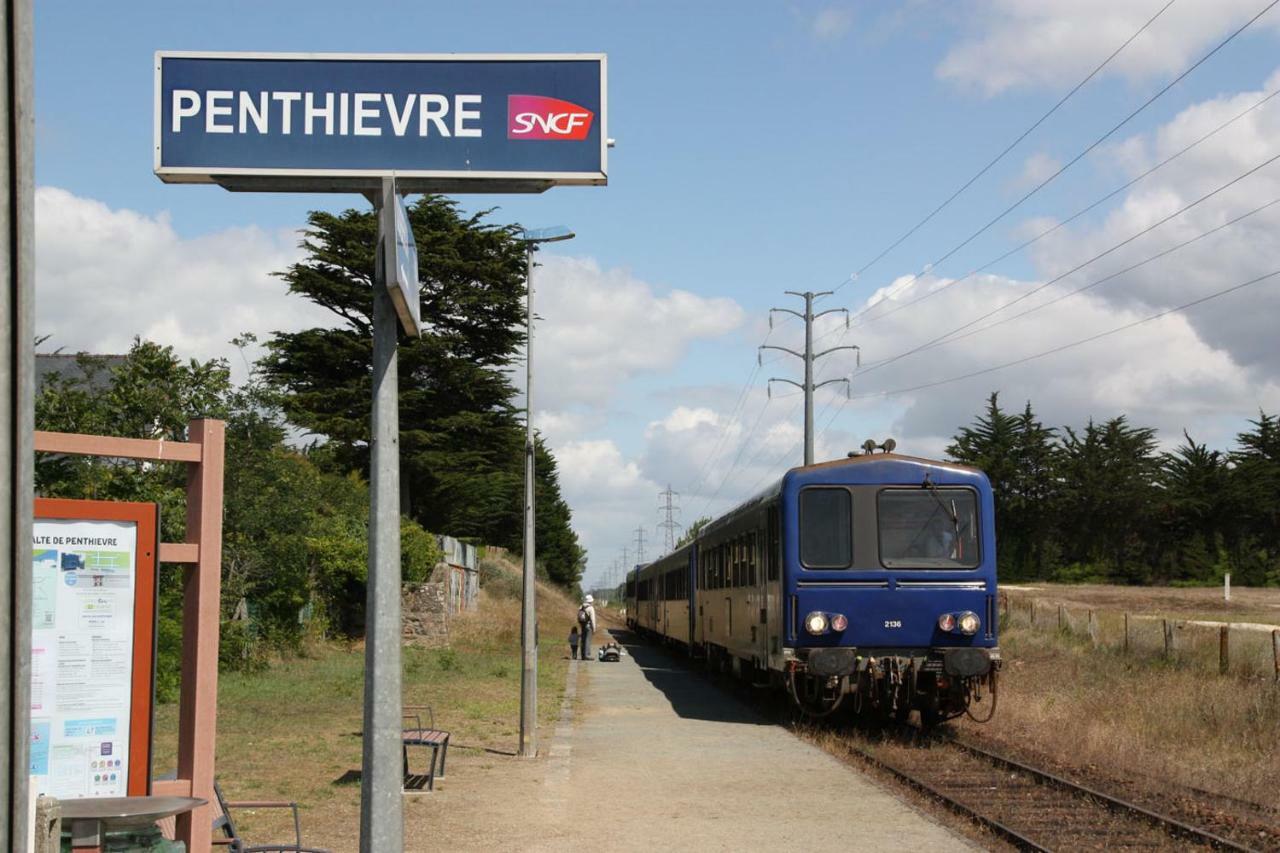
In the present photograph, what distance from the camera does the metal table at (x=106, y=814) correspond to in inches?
179

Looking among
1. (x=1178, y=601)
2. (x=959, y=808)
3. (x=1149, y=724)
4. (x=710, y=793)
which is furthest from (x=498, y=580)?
(x=959, y=808)

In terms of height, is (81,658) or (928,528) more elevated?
(928,528)

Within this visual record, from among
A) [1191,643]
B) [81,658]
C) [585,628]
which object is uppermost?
[81,658]

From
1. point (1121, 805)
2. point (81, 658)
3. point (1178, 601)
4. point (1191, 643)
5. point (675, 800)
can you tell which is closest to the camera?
point (81, 658)

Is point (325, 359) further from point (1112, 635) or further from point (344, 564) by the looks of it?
point (1112, 635)

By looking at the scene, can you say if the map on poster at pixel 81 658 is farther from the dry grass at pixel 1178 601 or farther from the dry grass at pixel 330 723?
the dry grass at pixel 1178 601

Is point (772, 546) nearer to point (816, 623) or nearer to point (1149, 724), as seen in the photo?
point (816, 623)

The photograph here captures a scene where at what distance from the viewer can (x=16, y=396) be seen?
235 centimetres

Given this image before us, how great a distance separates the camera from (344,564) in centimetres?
3127

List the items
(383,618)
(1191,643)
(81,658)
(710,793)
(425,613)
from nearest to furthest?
(383,618)
(81,658)
(710,793)
(1191,643)
(425,613)

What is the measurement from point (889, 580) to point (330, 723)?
6.66m

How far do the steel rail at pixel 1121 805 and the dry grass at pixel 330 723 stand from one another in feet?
16.3

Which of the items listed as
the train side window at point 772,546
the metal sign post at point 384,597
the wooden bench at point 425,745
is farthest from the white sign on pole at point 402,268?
the train side window at point 772,546

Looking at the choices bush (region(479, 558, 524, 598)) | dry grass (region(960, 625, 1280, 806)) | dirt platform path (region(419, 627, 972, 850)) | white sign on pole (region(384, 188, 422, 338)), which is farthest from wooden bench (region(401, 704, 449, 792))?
bush (region(479, 558, 524, 598))
